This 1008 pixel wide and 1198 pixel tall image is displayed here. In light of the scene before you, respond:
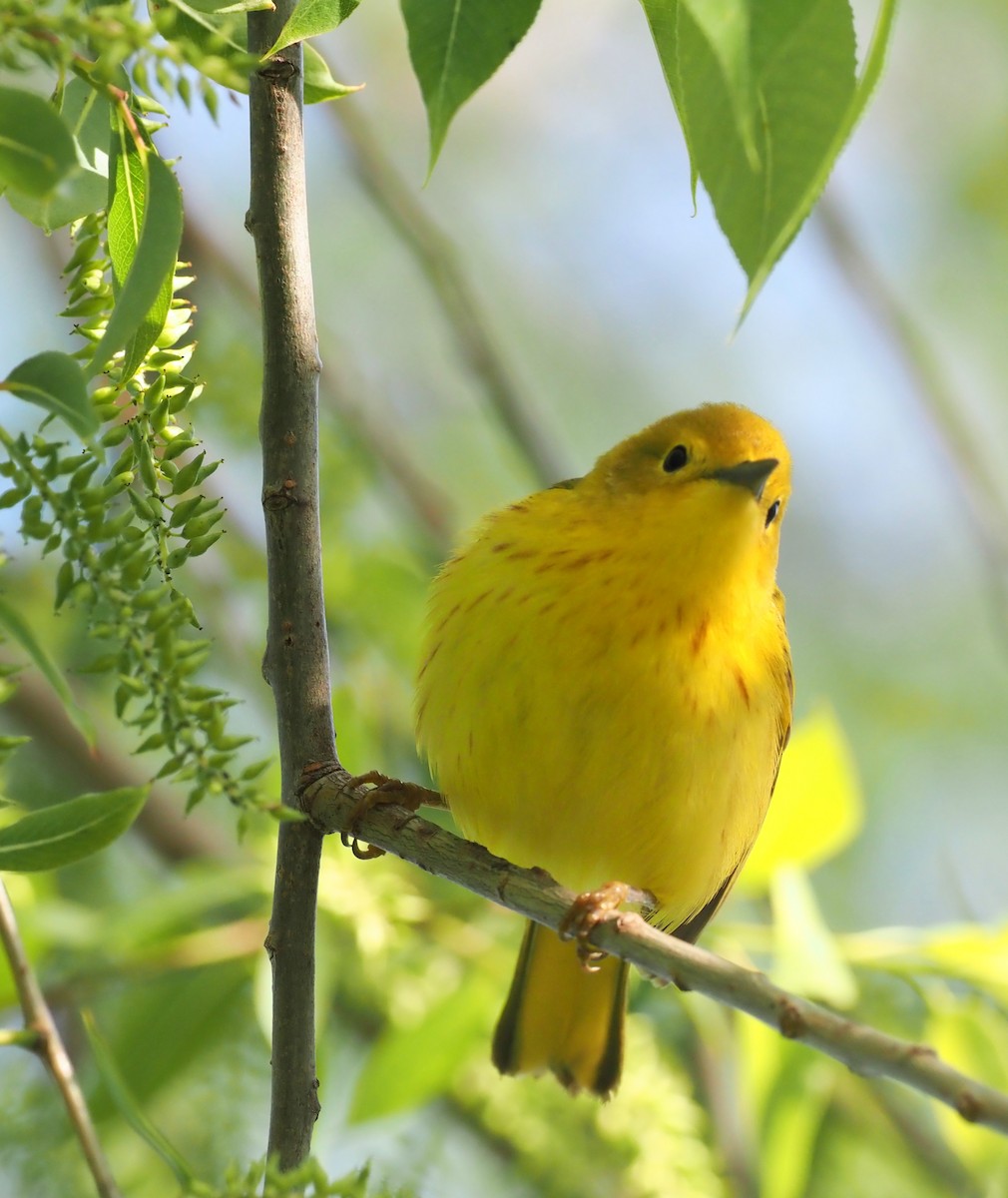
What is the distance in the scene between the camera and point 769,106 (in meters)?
1.25

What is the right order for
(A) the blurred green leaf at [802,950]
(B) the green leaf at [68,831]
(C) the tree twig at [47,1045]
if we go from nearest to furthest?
(B) the green leaf at [68,831] → (C) the tree twig at [47,1045] → (A) the blurred green leaf at [802,950]

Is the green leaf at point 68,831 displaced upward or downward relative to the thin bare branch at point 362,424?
downward

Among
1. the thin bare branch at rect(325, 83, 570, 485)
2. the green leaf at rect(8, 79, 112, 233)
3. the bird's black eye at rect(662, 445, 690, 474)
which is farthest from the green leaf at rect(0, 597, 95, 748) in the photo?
the thin bare branch at rect(325, 83, 570, 485)

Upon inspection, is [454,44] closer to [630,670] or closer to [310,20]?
[310,20]

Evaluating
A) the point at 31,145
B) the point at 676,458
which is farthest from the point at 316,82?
the point at 676,458

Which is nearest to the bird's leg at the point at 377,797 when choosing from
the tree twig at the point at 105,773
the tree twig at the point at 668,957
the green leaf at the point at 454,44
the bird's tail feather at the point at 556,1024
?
the tree twig at the point at 668,957

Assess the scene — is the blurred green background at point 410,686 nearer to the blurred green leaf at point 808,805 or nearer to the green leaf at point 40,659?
the blurred green leaf at point 808,805

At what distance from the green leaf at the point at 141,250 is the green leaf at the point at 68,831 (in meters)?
0.48

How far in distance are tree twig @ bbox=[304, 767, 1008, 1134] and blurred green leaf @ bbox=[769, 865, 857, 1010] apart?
94 cm

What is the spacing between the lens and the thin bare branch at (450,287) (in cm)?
452

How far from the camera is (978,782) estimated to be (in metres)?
8.27

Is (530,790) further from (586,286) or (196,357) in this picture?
(586,286)

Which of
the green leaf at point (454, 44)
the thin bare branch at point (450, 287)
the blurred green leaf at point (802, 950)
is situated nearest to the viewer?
the green leaf at point (454, 44)

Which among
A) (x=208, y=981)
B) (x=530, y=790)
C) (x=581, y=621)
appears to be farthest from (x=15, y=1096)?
(x=581, y=621)
